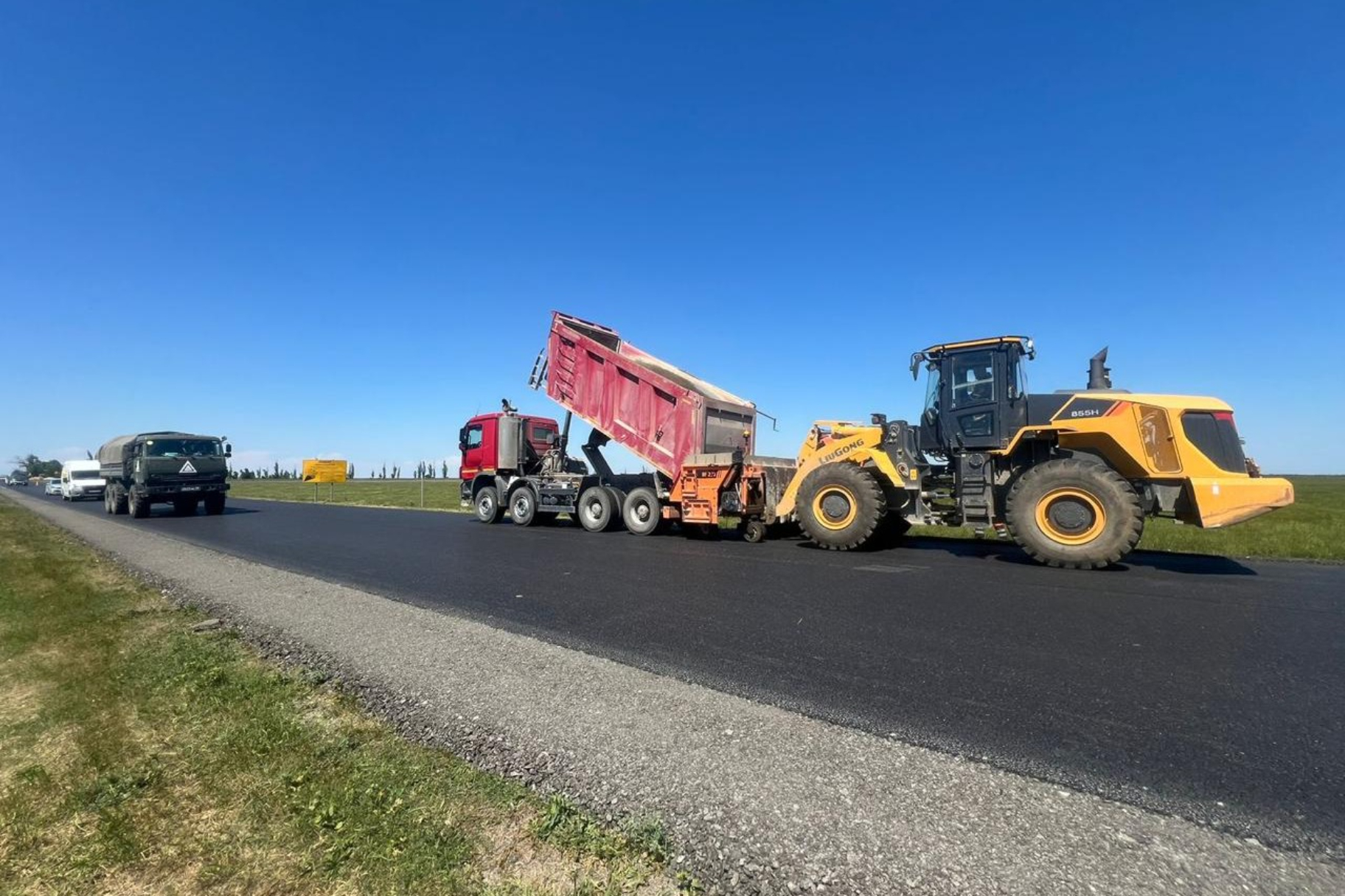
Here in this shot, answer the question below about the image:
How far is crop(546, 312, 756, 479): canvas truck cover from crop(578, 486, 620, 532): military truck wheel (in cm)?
130

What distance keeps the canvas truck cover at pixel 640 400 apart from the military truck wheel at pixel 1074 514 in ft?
19.3

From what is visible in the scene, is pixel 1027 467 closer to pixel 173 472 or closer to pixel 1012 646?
pixel 1012 646

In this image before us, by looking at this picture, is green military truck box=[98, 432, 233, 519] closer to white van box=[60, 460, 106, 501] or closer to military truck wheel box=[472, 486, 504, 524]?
military truck wheel box=[472, 486, 504, 524]

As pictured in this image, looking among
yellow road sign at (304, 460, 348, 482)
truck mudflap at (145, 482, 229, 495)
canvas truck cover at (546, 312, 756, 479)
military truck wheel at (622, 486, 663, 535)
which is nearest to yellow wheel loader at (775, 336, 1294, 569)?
canvas truck cover at (546, 312, 756, 479)

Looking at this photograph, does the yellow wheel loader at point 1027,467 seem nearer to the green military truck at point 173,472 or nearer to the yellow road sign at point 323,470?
the green military truck at point 173,472

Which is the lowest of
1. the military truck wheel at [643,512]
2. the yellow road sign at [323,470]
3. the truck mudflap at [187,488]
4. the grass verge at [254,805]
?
the grass verge at [254,805]

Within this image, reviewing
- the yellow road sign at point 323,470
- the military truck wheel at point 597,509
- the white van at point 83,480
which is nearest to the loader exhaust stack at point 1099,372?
the military truck wheel at point 597,509

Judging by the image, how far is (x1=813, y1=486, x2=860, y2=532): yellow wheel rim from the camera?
10316 millimetres

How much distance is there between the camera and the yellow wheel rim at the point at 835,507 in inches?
406

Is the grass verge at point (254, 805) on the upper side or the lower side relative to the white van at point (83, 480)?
lower

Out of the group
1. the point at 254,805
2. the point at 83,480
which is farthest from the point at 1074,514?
the point at 83,480

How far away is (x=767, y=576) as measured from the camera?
8055 mm

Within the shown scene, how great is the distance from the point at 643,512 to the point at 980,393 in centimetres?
703

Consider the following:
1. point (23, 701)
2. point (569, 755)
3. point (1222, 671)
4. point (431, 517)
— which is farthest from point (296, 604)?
point (431, 517)
